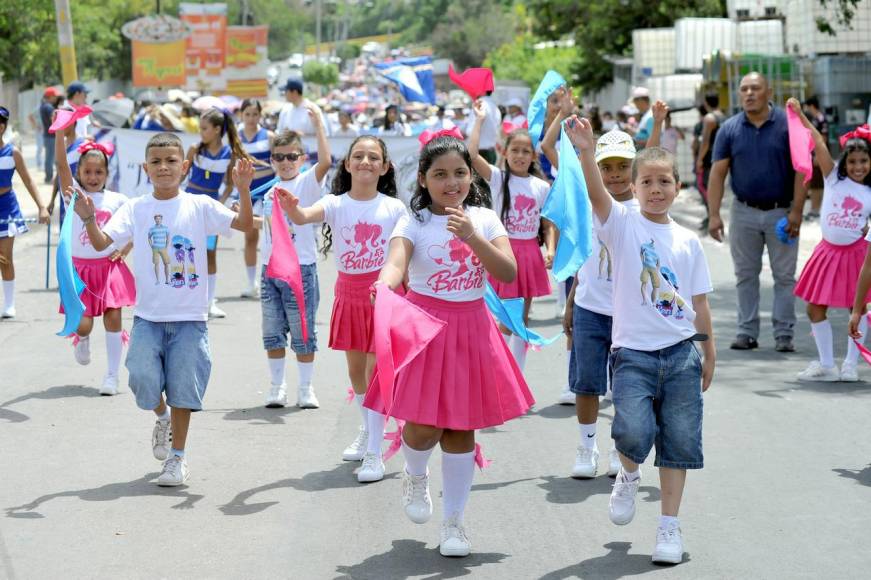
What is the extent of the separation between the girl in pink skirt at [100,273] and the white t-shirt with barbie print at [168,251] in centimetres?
235

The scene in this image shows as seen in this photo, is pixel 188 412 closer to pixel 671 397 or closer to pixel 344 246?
pixel 344 246

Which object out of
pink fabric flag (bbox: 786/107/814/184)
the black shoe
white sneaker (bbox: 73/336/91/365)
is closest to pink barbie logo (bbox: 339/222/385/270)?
white sneaker (bbox: 73/336/91/365)

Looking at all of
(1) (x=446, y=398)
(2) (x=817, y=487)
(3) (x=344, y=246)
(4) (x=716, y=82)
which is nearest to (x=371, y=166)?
(3) (x=344, y=246)

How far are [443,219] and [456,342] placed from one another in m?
0.54

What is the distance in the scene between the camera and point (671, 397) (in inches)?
224

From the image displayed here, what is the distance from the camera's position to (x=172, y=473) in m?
6.89

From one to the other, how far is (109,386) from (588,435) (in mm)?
3828

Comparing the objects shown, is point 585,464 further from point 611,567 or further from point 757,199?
point 757,199

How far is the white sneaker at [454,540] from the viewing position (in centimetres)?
564

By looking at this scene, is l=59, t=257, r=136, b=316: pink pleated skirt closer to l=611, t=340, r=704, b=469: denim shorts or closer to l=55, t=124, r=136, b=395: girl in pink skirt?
l=55, t=124, r=136, b=395: girl in pink skirt

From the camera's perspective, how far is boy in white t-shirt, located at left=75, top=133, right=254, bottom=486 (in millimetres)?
6941

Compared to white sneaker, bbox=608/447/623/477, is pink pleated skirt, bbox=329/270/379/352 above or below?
above

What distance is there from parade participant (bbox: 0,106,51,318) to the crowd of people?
8.66 ft

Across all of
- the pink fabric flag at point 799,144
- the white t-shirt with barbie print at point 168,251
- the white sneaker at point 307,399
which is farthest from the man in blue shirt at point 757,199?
the white t-shirt with barbie print at point 168,251
